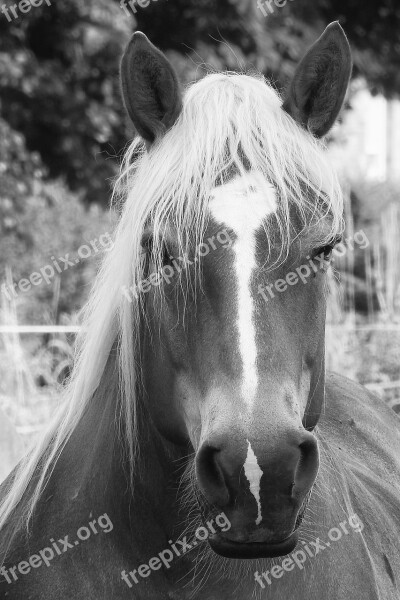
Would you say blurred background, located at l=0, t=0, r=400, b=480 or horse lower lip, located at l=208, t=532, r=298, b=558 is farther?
blurred background, located at l=0, t=0, r=400, b=480

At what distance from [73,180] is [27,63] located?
1604mm

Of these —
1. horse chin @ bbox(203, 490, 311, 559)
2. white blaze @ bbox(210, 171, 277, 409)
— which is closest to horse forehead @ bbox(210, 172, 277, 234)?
white blaze @ bbox(210, 171, 277, 409)

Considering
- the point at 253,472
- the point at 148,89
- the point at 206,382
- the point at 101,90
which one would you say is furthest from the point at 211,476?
the point at 101,90

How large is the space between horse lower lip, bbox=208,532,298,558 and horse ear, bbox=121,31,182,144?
1137 millimetres

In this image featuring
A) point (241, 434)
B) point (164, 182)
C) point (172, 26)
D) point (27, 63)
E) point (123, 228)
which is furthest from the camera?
point (172, 26)

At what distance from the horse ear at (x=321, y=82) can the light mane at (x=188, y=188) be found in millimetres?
56

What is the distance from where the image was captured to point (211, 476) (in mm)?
1753

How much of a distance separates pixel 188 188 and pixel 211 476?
75 centimetres

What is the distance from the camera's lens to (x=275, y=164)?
205 cm

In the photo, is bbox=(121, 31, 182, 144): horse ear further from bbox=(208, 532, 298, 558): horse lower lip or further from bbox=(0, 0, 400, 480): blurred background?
bbox=(0, 0, 400, 480): blurred background

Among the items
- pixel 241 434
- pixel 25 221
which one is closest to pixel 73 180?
pixel 25 221

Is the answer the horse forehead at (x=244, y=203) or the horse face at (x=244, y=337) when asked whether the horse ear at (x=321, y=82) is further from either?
the horse forehead at (x=244, y=203)

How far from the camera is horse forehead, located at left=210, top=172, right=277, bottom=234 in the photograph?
6.30 ft

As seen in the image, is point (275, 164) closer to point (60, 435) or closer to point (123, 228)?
point (123, 228)
